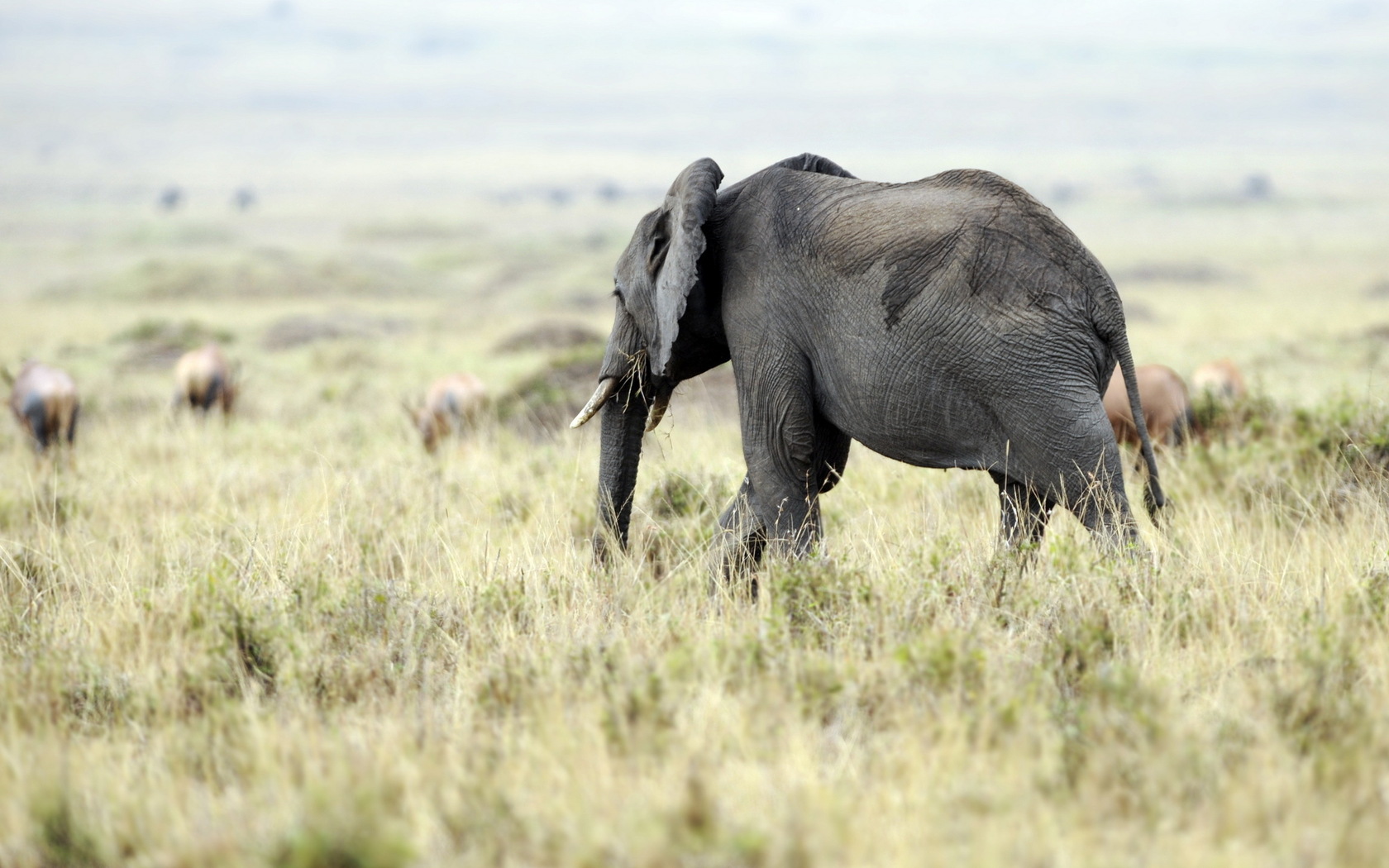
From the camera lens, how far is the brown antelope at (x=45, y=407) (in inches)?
439

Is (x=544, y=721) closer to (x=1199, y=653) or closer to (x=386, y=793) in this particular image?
(x=386, y=793)

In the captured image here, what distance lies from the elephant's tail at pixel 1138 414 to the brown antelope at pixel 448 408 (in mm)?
7135

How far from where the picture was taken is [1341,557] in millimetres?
5551

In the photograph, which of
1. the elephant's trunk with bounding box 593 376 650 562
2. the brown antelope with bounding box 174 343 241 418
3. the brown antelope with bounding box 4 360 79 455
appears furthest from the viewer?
the brown antelope with bounding box 174 343 241 418

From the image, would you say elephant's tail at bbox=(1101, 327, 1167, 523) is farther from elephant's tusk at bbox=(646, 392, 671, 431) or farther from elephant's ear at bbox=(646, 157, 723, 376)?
elephant's tusk at bbox=(646, 392, 671, 431)

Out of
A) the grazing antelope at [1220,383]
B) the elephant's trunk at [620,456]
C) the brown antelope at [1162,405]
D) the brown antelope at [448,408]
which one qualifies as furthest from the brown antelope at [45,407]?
the grazing antelope at [1220,383]

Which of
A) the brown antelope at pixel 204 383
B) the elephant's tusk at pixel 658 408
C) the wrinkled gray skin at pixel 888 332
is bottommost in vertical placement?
the brown antelope at pixel 204 383

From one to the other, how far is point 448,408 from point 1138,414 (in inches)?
306

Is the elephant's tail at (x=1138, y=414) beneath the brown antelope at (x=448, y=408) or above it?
above

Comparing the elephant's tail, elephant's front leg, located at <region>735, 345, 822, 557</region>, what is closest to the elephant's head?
elephant's front leg, located at <region>735, 345, 822, 557</region>

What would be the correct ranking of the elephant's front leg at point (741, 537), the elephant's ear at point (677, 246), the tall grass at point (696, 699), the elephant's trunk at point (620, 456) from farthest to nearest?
the elephant's trunk at point (620, 456) → the elephant's front leg at point (741, 537) → the elephant's ear at point (677, 246) → the tall grass at point (696, 699)

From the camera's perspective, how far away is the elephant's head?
17.8 feet

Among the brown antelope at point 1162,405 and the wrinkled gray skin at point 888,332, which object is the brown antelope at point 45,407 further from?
the brown antelope at point 1162,405

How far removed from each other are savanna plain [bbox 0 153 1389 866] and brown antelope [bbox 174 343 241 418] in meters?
3.72
